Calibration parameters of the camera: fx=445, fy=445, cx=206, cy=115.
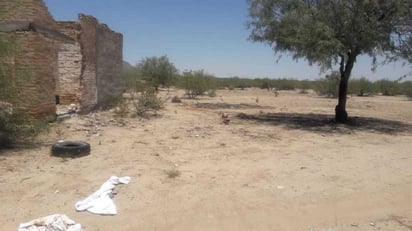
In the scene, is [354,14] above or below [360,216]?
above

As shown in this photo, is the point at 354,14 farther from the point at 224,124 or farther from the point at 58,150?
the point at 58,150

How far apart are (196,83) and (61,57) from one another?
58.0 ft

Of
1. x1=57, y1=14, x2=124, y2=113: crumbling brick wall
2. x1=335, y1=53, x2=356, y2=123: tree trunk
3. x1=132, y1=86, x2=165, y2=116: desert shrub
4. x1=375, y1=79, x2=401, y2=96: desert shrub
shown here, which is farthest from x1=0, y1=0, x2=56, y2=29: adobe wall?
x1=375, y1=79, x2=401, y2=96: desert shrub

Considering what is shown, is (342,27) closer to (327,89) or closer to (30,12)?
(30,12)

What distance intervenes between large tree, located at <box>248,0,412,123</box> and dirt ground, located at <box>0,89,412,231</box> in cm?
321

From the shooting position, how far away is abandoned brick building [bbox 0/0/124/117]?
10.9 m

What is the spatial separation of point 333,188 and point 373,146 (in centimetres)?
491

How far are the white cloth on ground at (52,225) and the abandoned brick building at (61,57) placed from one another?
5.13 m

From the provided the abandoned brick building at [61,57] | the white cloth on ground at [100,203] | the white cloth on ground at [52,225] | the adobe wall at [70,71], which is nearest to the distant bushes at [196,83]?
the abandoned brick building at [61,57]

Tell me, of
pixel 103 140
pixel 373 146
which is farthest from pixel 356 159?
pixel 103 140

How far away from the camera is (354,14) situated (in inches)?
568

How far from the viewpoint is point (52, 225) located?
523 cm

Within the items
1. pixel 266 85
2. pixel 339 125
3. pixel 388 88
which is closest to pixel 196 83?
pixel 339 125

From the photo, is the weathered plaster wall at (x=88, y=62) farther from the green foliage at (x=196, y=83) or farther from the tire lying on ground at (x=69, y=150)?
the green foliage at (x=196, y=83)
